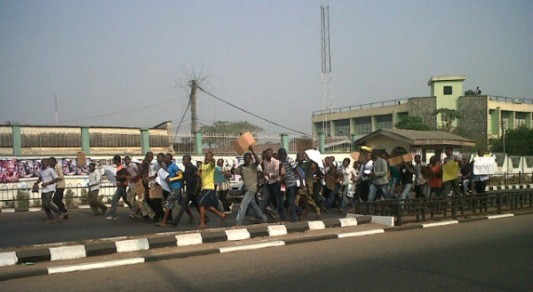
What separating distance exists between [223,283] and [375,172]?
717 cm

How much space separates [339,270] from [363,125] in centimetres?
6635

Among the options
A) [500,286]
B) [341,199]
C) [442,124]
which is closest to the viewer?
[500,286]

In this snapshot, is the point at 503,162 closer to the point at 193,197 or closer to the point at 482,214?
the point at 482,214

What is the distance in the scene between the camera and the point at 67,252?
Result: 7379 mm

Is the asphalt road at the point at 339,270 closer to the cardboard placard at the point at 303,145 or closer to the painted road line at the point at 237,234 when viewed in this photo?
the painted road line at the point at 237,234

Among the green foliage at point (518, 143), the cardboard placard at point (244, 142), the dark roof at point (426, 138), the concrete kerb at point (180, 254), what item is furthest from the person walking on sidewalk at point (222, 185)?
the green foliage at point (518, 143)

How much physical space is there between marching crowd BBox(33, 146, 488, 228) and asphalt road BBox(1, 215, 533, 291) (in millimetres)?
2393

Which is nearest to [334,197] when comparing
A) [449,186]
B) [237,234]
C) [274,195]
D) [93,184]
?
[449,186]

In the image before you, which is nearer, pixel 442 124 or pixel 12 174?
pixel 12 174

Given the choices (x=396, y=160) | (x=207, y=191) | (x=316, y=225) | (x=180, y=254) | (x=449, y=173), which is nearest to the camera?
(x=180, y=254)

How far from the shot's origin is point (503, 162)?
114 ft

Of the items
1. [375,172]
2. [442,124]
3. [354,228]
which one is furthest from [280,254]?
[442,124]

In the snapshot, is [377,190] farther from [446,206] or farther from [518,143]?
[518,143]

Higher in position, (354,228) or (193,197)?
(193,197)
